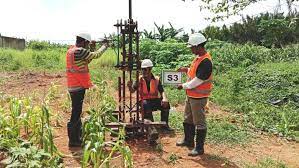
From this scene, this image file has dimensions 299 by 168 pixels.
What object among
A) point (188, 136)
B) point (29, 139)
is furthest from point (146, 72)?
point (29, 139)

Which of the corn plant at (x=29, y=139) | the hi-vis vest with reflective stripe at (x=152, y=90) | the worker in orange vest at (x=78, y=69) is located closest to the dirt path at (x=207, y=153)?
the corn plant at (x=29, y=139)

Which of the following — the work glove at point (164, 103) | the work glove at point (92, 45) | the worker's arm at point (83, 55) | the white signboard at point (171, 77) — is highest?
the work glove at point (92, 45)

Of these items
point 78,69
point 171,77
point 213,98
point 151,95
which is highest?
point 78,69

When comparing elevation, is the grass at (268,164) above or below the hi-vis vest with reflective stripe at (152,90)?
below

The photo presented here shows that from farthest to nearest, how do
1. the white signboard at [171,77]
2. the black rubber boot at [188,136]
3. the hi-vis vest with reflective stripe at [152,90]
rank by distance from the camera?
the hi-vis vest with reflective stripe at [152,90]
the black rubber boot at [188,136]
the white signboard at [171,77]

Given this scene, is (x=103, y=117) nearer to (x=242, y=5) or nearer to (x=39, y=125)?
(x=39, y=125)

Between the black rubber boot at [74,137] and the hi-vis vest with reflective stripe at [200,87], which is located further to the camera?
the black rubber boot at [74,137]

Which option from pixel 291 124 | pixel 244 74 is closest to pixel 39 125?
pixel 291 124

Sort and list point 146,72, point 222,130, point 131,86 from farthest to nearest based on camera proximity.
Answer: point 222,130 < point 146,72 < point 131,86

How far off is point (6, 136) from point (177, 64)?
11.1 m

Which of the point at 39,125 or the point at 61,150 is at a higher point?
the point at 39,125

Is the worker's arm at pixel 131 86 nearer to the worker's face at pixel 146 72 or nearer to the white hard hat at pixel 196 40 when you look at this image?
the worker's face at pixel 146 72

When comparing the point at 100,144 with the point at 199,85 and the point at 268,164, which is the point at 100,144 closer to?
the point at 199,85

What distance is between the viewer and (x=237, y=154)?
6336mm
